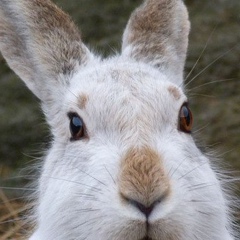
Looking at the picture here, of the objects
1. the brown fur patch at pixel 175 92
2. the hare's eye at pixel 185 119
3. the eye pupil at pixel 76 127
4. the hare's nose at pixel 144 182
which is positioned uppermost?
the brown fur patch at pixel 175 92

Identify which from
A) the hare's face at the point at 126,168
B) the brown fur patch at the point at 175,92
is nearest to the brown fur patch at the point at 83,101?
the hare's face at the point at 126,168

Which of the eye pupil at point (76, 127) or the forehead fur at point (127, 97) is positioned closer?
the forehead fur at point (127, 97)

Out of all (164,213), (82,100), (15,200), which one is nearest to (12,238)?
(15,200)

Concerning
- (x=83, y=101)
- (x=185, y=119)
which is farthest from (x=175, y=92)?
(x=83, y=101)

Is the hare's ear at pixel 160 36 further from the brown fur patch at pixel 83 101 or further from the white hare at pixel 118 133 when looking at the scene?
the brown fur patch at pixel 83 101

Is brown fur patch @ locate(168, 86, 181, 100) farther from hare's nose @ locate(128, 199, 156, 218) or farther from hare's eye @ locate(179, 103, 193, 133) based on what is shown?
hare's nose @ locate(128, 199, 156, 218)

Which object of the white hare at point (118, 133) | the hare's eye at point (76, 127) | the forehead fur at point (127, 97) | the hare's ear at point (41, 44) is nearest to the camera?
the white hare at point (118, 133)
